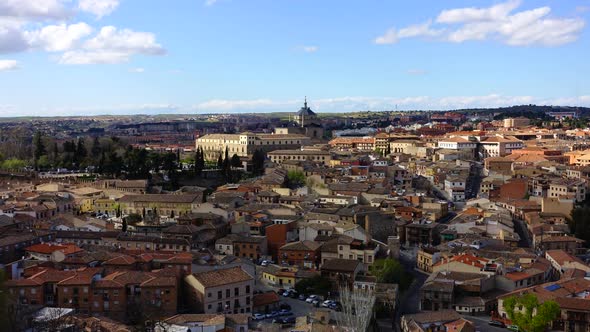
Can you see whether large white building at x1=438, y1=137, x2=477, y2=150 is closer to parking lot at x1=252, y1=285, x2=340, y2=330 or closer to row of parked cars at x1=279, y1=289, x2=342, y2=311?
row of parked cars at x1=279, y1=289, x2=342, y2=311

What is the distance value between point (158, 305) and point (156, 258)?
7.50ft

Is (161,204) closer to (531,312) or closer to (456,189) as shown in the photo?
(456,189)

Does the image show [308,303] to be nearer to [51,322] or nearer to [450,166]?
[51,322]

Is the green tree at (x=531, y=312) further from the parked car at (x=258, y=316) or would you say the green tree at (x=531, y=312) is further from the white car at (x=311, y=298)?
the parked car at (x=258, y=316)

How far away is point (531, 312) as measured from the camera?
14359mm

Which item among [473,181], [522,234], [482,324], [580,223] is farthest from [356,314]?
[473,181]

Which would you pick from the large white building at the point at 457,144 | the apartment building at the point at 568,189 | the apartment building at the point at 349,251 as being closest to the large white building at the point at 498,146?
the large white building at the point at 457,144

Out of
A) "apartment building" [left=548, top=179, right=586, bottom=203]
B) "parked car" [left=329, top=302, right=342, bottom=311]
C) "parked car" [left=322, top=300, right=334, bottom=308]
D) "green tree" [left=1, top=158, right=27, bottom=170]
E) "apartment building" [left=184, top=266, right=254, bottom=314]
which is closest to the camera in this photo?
"apartment building" [left=184, top=266, right=254, bottom=314]

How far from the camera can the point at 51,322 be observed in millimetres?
11641

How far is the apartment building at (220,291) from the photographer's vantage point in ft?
46.9

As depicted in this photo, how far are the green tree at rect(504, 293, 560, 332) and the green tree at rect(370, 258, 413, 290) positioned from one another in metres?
3.05

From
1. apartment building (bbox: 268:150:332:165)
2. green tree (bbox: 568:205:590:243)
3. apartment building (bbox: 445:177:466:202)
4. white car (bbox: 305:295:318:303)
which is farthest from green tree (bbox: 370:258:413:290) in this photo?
apartment building (bbox: 268:150:332:165)

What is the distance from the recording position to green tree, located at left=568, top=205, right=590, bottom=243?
76.2ft

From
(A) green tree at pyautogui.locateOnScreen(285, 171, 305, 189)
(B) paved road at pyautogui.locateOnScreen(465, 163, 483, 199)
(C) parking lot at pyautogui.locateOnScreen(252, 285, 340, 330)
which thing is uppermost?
(A) green tree at pyautogui.locateOnScreen(285, 171, 305, 189)
